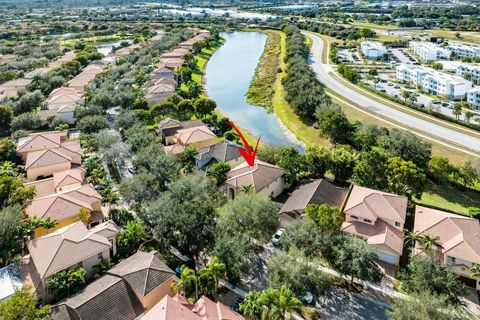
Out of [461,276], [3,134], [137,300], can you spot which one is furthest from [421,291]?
[3,134]

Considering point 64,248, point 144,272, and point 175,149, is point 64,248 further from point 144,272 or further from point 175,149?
point 175,149

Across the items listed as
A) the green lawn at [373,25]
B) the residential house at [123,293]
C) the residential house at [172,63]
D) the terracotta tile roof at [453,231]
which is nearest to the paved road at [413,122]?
the terracotta tile roof at [453,231]

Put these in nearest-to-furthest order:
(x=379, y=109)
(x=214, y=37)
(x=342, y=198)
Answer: (x=342, y=198)
(x=379, y=109)
(x=214, y=37)

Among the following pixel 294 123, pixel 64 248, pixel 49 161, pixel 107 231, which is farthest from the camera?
pixel 294 123

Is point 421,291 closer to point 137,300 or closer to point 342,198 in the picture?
point 342,198

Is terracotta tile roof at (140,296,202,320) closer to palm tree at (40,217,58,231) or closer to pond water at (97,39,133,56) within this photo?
palm tree at (40,217,58,231)

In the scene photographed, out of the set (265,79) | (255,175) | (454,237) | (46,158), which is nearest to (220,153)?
(255,175)

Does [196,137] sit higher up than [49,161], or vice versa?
[49,161]
